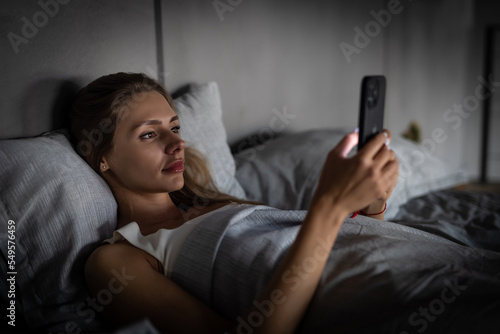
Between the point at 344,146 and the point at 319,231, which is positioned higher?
the point at 344,146

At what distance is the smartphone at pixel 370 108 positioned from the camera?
30.4 inches

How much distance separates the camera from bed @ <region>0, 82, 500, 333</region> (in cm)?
65

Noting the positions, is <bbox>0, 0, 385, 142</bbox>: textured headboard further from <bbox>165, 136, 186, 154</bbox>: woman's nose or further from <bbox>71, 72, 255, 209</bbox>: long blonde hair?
<bbox>165, 136, 186, 154</bbox>: woman's nose

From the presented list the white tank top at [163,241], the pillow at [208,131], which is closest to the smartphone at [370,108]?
the white tank top at [163,241]

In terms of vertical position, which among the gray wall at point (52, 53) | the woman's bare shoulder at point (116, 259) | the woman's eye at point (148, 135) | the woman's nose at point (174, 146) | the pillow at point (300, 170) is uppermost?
the gray wall at point (52, 53)

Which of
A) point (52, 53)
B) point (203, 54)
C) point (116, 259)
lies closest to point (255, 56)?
point (203, 54)

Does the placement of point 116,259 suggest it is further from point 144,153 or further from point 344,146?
point 344,146

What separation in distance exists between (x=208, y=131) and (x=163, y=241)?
67 cm

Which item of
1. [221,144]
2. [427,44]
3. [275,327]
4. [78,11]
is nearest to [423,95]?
[427,44]

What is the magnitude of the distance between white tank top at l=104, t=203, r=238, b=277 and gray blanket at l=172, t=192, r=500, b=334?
0.03 metres

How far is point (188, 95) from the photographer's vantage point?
1.53m

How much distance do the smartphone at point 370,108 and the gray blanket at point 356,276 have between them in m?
0.21

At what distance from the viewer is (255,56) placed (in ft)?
6.41

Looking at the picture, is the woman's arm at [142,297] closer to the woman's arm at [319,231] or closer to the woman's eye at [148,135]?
the woman's arm at [319,231]
